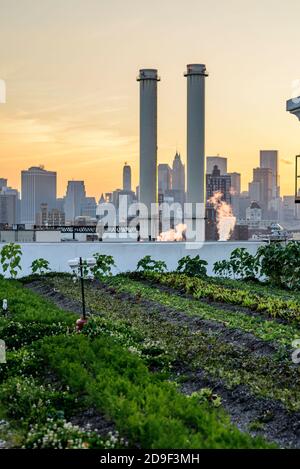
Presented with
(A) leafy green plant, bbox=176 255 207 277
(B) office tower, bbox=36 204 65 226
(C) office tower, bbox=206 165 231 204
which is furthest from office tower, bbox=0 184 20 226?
(C) office tower, bbox=206 165 231 204

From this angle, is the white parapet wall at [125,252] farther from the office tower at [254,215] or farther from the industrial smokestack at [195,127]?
the industrial smokestack at [195,127]

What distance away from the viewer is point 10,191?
29422 mm

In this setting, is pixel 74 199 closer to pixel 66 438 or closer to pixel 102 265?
pixel 102 265

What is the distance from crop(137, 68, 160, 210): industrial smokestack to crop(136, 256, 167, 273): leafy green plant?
57.3 feet

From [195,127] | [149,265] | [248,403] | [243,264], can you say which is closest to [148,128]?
[195,127]

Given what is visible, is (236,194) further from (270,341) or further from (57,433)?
(57,433)

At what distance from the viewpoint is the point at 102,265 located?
1891 centimetres

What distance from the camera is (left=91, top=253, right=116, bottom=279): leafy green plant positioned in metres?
18.6

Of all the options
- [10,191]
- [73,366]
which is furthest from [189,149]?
[73,366]

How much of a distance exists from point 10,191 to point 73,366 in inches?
889

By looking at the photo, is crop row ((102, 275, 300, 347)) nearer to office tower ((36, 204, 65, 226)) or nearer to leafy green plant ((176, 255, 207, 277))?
leafy green plant ((176, 255, 207, 277))

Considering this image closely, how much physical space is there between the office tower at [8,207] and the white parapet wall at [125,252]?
3755mm

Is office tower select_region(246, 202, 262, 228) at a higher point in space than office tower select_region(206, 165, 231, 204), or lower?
lower

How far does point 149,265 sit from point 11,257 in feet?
12.8
